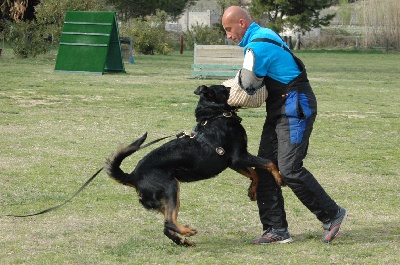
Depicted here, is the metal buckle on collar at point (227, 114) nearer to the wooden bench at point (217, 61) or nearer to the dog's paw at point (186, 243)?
the dog's paw at point (186, 243)

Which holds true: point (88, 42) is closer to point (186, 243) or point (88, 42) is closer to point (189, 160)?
point (189, 160)

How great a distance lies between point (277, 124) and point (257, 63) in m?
0.54

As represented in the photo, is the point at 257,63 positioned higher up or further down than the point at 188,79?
higher up

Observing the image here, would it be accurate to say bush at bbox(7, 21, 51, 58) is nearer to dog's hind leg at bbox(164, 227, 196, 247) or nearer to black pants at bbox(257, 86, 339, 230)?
black pants at bbox(257, 86, 339, 230)

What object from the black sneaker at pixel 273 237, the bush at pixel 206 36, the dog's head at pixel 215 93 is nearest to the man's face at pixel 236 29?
the dog's head at pixel 215 93

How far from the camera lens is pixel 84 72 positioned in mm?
24984

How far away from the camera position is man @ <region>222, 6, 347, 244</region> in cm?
576

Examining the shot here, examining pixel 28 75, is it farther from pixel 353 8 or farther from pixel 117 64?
pixel 353 8

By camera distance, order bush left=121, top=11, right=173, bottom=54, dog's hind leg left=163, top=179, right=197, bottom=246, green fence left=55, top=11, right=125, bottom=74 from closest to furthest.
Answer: dog's hind leg left=163, top=179, right=197, bottom=246, green fence left=55, top=11, right=125, bottom=74, bush left=121, top=11, right=173, bottom=54

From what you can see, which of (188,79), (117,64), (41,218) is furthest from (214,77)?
(41,218)

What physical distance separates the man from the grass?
1.11ft

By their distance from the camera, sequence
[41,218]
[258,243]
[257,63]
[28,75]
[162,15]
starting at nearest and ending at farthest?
[257,63] → [258,243] → [41,218] → [28,75] → [162,15]

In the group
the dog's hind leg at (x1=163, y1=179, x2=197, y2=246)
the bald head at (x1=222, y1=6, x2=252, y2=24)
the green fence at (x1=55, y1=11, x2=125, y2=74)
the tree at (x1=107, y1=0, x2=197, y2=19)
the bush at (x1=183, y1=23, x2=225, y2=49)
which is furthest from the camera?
the tree at (x1=107, y1=0, x2=197, y2=19)

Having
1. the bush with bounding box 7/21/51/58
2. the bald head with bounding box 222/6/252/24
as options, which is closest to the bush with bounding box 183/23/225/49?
the bush with bounding box 7/21/51/58
